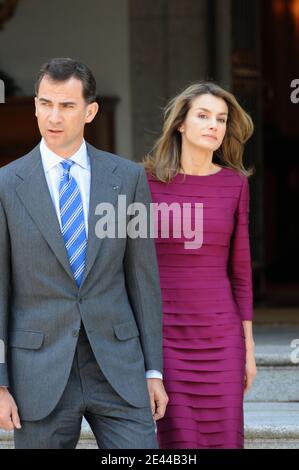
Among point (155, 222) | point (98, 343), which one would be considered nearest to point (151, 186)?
point (155, 222)

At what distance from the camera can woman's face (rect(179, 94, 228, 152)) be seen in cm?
474

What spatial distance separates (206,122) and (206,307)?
0.69m

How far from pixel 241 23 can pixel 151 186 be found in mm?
4445

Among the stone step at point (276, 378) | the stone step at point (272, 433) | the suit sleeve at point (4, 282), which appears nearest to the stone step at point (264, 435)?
the stone step at point (272, 433)

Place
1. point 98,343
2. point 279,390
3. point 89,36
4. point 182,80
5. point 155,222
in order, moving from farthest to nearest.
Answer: point 89,36, point 182,80, point 279,390, point 155,222, point 98,343

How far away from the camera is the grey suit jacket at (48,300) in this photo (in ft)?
12.8

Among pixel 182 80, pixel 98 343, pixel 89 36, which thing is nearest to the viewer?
pixel 98 343

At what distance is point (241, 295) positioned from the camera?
481cm

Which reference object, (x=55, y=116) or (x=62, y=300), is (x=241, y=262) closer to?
(x=62, y=300)

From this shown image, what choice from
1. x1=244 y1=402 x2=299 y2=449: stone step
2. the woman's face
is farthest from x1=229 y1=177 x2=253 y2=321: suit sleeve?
x1=244 y1=402 x2=299 y2=449: stone step

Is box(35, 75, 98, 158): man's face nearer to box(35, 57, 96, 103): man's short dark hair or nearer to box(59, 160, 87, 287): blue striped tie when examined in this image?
box(35, 57, 96, 103): man's short dark hair

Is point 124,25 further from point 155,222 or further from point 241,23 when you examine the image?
point 155,222

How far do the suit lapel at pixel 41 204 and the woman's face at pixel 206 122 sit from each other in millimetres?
929

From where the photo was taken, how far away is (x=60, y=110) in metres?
3.90
